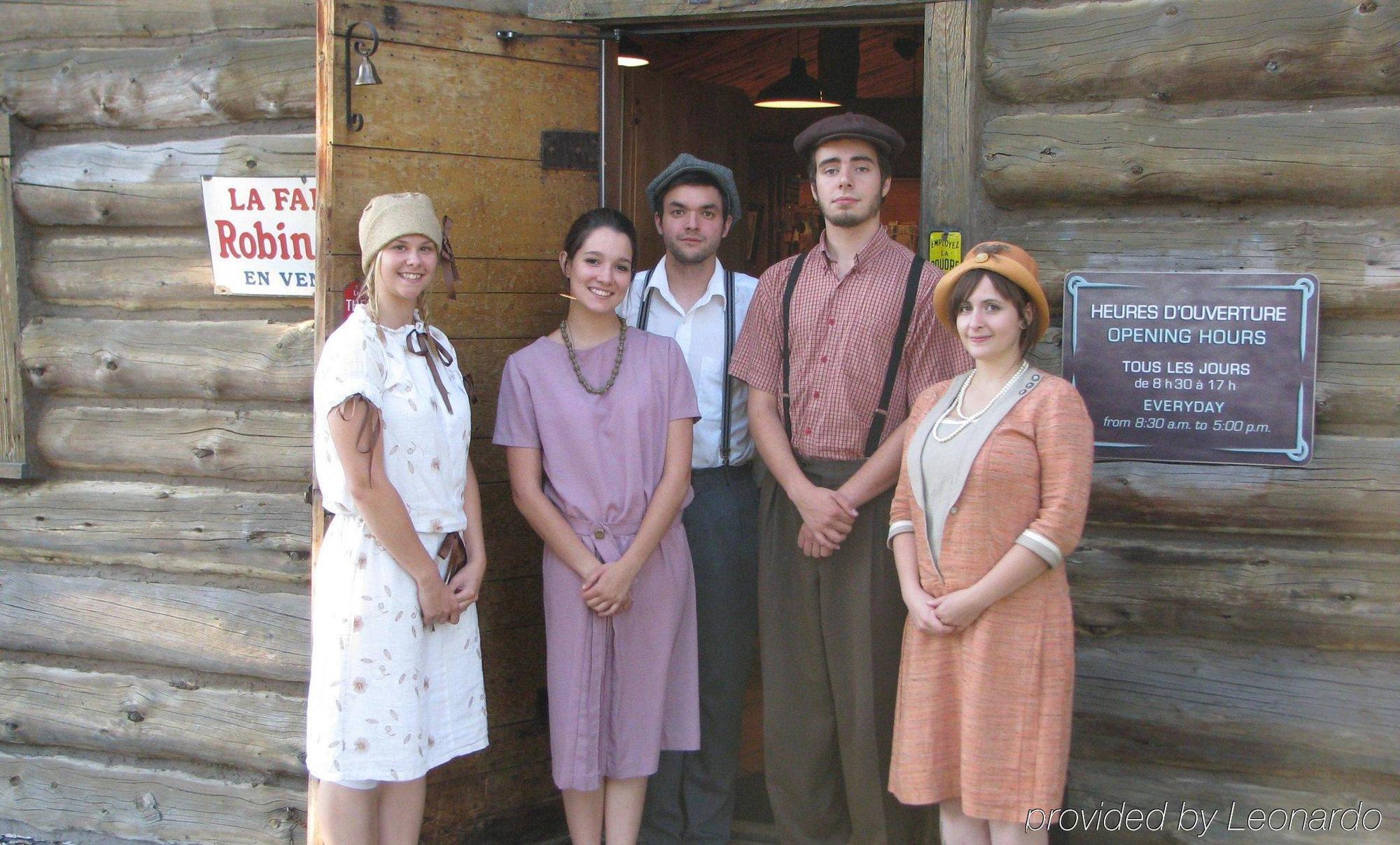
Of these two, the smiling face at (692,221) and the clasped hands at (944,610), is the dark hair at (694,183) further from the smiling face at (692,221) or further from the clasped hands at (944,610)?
the clasped hands at (944,610)

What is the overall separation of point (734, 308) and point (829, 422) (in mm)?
585

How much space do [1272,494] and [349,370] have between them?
2433 millimetres

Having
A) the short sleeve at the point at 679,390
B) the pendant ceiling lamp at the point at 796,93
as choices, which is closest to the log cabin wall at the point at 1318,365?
the short sleeve at the point at 679,390

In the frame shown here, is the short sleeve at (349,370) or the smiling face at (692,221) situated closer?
the short sleeve at (349,370)

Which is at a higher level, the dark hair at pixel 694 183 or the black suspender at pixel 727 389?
the dark hair at pixel 694 183

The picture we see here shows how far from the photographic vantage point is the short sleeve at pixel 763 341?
3.70 meters

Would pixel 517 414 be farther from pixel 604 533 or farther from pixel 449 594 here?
pixel 449 594

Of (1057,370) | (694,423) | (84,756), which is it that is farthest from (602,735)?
(84,756)

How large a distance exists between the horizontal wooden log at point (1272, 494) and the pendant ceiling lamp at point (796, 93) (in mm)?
3537

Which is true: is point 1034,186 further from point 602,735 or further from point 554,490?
point 602,735

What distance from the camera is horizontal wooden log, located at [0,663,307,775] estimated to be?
4473mm

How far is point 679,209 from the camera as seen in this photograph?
12.8 ft

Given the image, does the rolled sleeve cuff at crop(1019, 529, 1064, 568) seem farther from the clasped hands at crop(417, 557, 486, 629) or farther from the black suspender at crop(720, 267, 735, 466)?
the clasped hands at crop(417, 557, 486, 629)

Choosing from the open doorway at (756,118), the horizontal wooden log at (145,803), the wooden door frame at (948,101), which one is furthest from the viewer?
the open doorway at (756,118)
